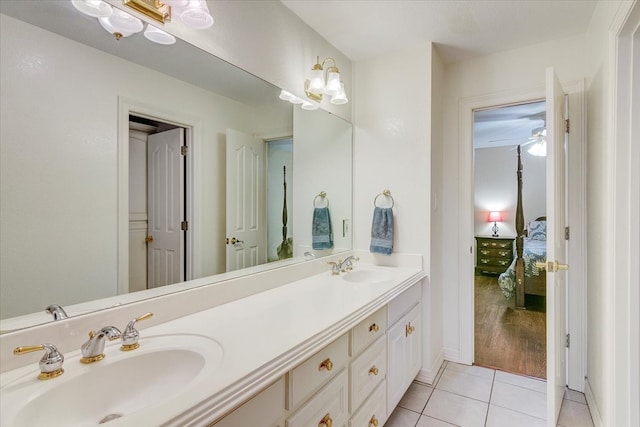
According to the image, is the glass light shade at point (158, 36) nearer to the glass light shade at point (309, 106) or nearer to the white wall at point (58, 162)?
the white wall at point (58, 162)

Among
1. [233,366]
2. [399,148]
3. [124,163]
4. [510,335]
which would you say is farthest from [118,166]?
[510,335]

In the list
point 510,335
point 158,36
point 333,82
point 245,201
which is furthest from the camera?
point 510,335

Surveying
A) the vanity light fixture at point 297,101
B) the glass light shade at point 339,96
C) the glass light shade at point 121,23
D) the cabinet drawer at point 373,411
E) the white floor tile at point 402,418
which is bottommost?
the white floor tile at point 402,418

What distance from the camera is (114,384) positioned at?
2.74 ft

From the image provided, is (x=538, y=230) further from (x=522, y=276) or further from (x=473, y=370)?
(x=473, y=370)

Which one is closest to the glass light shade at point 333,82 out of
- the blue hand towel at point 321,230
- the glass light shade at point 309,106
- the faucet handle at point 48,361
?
the glass light shade at point 309,106

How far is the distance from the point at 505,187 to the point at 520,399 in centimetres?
447

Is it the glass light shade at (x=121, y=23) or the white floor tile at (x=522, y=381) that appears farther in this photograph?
the white floor tile at (x=522, y=381)

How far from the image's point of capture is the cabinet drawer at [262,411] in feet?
2.47

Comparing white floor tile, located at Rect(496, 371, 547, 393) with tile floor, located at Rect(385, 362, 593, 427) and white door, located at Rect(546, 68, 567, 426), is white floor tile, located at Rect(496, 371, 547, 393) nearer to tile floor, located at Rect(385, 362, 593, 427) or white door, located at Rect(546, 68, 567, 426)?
tile floor, located at Rect(385, 362, 593, 427)

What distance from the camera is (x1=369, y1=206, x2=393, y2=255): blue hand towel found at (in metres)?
2.22

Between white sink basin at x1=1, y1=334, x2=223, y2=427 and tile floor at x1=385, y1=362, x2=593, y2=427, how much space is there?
4.42 feet

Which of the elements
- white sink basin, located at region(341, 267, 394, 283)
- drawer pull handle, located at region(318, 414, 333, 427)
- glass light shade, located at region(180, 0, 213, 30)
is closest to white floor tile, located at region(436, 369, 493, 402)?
white sink basin, located at region(341, 267, 394, 283)

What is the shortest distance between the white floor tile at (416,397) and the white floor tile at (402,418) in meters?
0.04
